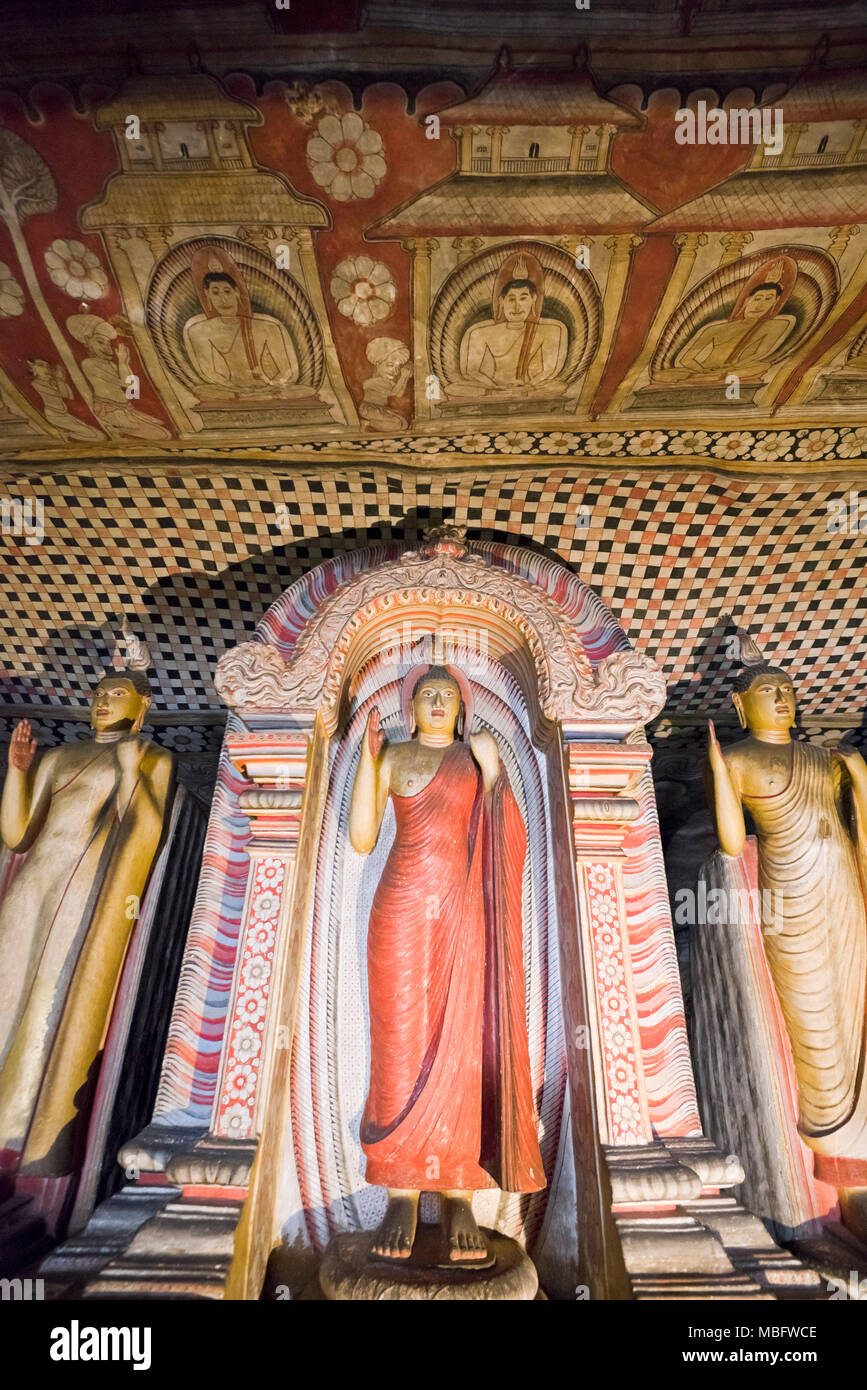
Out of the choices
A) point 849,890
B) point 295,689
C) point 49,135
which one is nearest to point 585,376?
point 295,689

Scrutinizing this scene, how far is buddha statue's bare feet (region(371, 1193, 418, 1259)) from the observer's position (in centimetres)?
310

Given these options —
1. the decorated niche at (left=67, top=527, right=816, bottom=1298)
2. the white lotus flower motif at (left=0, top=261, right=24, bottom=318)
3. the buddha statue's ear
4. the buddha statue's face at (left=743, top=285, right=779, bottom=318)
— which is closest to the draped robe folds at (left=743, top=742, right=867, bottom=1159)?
the decorated niche at (left=67, top=527, right=816, bottom=1298)

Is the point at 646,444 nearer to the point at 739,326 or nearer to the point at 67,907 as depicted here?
the point at 739,326

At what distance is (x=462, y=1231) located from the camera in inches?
126

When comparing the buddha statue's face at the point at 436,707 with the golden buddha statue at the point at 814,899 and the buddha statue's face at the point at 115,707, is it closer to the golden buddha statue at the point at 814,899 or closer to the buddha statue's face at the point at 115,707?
the golden buddha statue at the point at 814,899

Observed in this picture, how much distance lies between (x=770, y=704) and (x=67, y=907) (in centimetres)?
435

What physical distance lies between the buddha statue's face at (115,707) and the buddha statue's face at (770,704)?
3964 millimetres

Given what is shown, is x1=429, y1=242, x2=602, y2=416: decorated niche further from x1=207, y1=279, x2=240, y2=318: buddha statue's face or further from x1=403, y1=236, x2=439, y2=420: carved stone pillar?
x1=207, y1=279, x2=240, y2=318: buddha statue's face

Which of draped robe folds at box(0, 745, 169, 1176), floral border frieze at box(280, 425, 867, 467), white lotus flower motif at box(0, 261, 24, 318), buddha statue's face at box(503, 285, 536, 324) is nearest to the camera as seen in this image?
draped robe folds at box(0, 745, 169, 1176)

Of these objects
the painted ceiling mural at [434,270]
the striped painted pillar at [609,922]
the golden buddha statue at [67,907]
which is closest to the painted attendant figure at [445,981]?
the striped painted pillar at [609,922]

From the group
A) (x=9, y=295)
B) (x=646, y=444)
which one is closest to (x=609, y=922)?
(x=646, y=444)

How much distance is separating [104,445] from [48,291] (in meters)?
1.00

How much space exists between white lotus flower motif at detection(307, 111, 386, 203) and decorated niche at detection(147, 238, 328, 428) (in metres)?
0.54

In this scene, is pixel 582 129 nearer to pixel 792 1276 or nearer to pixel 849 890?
pixel 849 890
